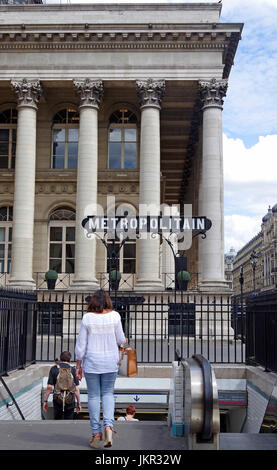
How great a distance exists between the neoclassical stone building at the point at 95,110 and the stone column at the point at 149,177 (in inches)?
2.0

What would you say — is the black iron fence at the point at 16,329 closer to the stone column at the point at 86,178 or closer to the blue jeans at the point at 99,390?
the blue jeans at the point at 99,390

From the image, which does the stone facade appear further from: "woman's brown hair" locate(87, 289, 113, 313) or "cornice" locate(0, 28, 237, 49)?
"woman's brown hair" locate(87, 289, 113, 313)

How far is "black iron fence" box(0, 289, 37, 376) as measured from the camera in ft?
32.5

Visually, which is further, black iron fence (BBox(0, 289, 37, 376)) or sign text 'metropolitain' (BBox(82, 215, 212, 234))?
sign text 'metropolitain' (BBox(82, 215, 212, 234))

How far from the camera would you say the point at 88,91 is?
2731 centimetres

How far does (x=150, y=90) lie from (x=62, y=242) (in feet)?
31.4

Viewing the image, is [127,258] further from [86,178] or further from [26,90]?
[26,90]

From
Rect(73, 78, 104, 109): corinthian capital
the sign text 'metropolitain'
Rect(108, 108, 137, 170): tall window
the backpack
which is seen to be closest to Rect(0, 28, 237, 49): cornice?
Rect(73, 78, 104, 109): corinthian capital

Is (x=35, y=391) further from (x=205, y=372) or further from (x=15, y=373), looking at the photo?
(x=205, y=372)

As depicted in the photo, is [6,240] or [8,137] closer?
[6,240]

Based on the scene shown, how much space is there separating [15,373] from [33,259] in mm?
19189

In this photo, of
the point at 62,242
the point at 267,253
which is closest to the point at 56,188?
the point at 62,242

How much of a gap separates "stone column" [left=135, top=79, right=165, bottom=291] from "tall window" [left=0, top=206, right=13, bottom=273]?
7.96 metres

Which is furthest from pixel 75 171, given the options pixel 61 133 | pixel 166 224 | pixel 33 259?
pixel 166 224
